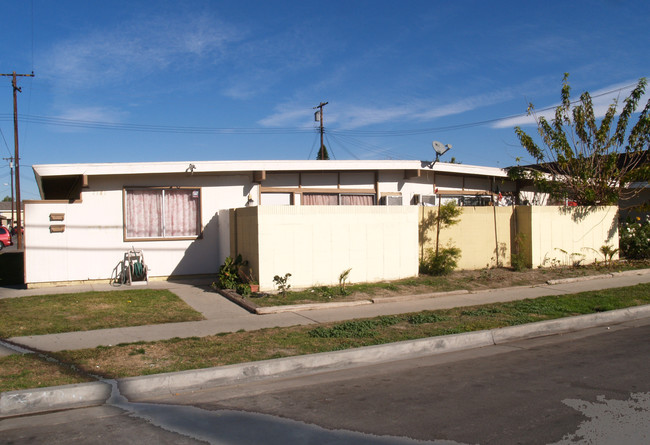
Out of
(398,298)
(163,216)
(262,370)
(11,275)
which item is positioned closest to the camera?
(262,370)

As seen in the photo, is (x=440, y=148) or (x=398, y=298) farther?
(x=440, y=148)

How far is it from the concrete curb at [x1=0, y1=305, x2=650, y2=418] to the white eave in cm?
760

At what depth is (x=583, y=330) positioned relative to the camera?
30.9 feet

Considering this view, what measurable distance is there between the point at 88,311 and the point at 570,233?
508 inches

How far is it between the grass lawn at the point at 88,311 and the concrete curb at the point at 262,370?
3262 mm

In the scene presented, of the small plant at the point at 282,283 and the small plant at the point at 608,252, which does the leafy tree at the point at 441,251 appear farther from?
the small plant at the point at 608,252

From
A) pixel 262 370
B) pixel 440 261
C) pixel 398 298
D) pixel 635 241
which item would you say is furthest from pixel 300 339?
pixel 635 241

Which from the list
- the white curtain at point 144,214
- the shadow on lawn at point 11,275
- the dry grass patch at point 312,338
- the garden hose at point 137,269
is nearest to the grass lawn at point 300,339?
the dry grass patch at point 312,338

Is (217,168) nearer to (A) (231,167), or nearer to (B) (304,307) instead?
(A) (231,167)

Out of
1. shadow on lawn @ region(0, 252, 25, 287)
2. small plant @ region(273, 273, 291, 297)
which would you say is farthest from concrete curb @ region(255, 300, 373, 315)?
shadow on lawn @ region(0, 252, 25, 287)

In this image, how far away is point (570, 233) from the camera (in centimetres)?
1608

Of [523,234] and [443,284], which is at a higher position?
[523,234]

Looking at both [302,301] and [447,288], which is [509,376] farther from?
[447,288]

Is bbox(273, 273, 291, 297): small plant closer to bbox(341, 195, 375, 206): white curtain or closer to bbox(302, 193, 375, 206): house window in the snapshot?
bbox(302, 193, 375, 206): house window
